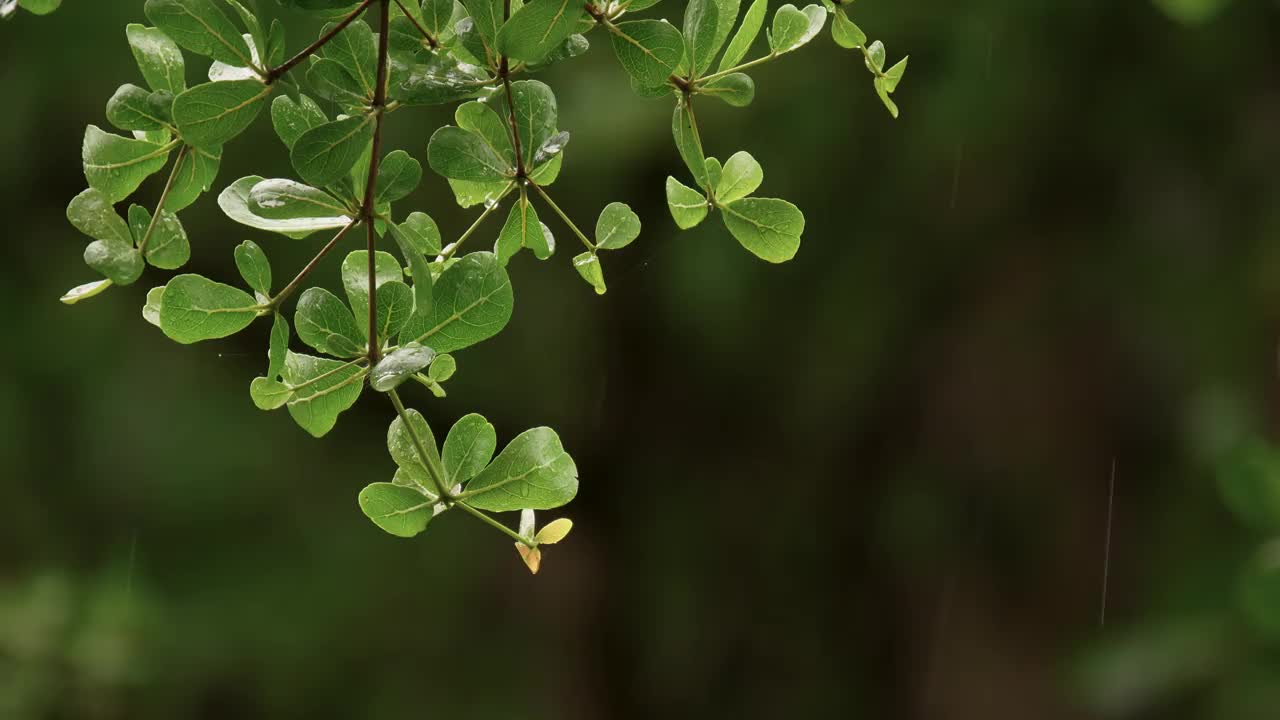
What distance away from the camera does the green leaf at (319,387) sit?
24cm

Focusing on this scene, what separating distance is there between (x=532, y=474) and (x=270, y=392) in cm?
6

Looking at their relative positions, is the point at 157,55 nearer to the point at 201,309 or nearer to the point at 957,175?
the point at 201,309

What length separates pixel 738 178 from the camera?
274 mm

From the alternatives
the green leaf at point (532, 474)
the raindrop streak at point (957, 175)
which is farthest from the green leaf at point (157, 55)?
the raindrop streak at point (957, 175)

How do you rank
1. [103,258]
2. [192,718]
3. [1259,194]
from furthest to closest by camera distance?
[192,718]
[1259,194]
[103,258]

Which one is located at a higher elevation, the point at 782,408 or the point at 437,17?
the point at 437,17

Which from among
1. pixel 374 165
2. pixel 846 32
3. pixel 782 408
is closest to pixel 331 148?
pixel 374 165

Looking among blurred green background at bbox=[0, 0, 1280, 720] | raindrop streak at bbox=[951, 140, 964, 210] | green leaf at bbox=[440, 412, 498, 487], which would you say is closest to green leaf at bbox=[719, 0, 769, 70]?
green leaf at bbox=[440, 412, 498, 487]

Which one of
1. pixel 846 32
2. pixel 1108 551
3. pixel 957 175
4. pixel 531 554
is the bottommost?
pixel 1108 551

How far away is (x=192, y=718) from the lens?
1.41 metres

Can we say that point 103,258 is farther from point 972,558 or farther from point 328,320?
point 972,558

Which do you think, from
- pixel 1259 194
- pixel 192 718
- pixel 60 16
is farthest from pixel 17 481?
pixel 1259 194

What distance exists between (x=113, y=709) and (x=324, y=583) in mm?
282

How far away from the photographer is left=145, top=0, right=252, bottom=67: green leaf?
8.7 inches
